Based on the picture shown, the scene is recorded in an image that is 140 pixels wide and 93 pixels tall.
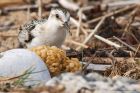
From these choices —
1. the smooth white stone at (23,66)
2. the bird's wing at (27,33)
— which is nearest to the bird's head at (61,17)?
Result: the bird's wing at (27,33)

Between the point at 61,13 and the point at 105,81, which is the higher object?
the point at 61,13

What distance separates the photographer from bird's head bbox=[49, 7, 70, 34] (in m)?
5.41

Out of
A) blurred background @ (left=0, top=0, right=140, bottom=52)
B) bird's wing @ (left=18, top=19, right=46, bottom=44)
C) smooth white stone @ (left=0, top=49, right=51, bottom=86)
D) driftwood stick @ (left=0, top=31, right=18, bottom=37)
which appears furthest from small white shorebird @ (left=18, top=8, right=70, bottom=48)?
driftwood stick @ (left=0, top=31, right=18, bottom=37)

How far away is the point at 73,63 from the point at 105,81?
112cm

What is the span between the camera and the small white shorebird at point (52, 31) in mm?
5445

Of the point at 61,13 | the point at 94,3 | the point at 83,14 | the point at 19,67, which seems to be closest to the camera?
the point at 19,67

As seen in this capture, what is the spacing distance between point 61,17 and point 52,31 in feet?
0.54

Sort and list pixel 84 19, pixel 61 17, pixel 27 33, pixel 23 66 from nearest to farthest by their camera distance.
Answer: pixel 23 66, pixel 61 17, pixel 27 33, pixel 84 19

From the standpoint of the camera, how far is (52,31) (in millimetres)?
5520

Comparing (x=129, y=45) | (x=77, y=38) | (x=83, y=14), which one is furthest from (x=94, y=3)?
(x=129, y=45)

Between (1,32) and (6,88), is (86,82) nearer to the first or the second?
(6,88)

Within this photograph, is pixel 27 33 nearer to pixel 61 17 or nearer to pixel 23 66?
pixel 61 17

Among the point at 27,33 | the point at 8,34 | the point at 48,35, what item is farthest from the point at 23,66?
the point at 8,34

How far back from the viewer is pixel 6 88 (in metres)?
3.42
